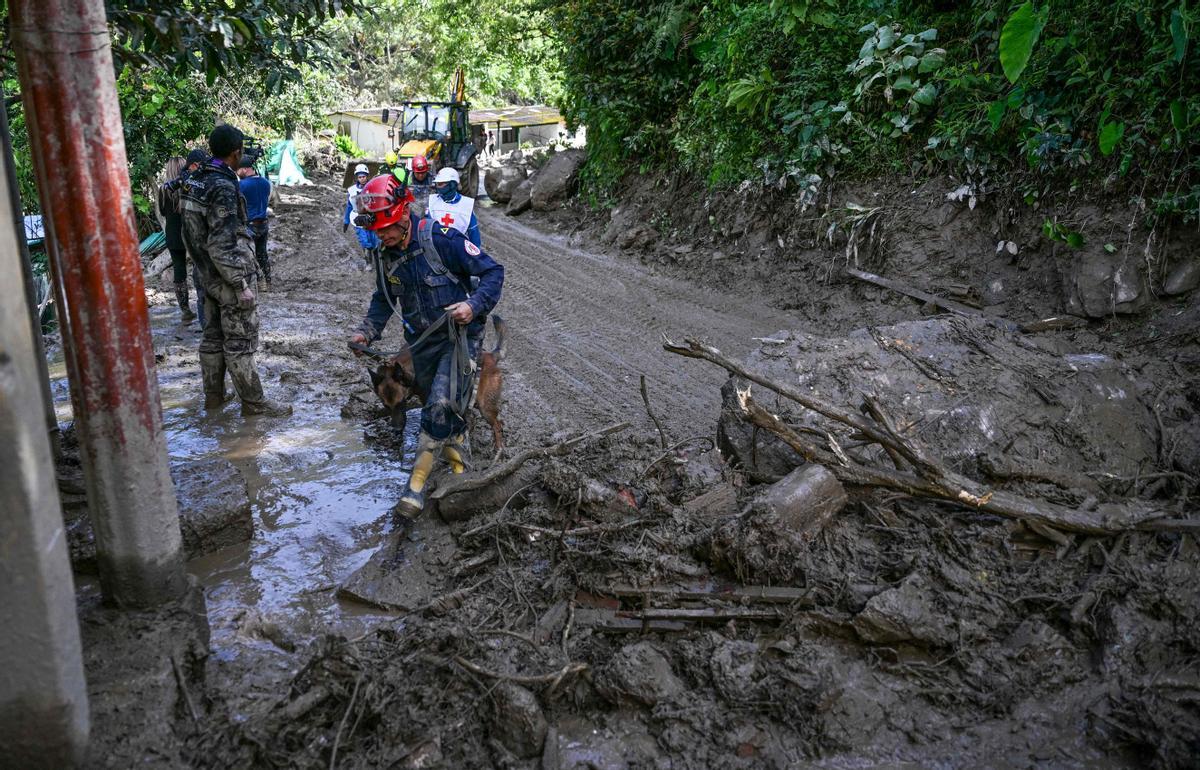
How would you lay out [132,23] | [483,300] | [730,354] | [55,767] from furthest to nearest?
1. [730,354]
2. [483,300]
3. [132,23]
4. [55,767]

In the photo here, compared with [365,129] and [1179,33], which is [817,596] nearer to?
[1179,33]

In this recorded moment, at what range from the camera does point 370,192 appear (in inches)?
178

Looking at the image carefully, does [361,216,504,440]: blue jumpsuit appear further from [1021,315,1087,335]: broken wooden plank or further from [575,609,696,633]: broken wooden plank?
[1021,315,1087,335]: broken wooden plank

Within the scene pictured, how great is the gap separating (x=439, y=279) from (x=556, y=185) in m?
11.2

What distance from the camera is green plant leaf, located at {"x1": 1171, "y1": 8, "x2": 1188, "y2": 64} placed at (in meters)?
6.35

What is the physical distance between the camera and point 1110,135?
23.2 ft

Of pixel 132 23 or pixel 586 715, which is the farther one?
pixel 132 23

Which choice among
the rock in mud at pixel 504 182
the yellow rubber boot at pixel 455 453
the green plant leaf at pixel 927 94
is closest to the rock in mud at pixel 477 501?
the yellow rubber boot at pixel 455 453

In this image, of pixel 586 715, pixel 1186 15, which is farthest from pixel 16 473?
pixel 1186 15

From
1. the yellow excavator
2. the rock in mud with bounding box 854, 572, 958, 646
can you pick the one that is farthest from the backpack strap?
the yellow excavator

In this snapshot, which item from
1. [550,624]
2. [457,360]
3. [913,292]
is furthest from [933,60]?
[550,624]

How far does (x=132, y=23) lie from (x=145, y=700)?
3500 millimetres

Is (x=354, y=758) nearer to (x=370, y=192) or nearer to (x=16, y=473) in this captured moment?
(x=16, y=473)

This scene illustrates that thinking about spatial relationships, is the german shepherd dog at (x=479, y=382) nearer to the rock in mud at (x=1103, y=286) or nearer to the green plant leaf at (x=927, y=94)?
the rock in mud at (x=1103, y=286)
